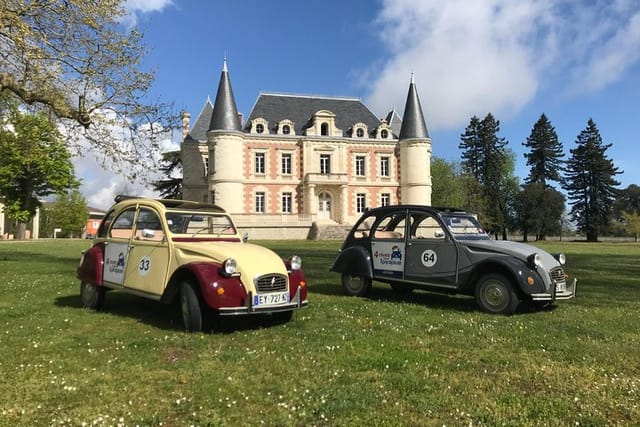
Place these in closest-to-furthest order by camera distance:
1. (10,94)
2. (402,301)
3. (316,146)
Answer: (402,301) → (10,94) → (316,146)

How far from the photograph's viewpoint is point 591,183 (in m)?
65.7

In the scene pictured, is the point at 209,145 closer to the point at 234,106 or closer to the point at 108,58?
the point at 234,106

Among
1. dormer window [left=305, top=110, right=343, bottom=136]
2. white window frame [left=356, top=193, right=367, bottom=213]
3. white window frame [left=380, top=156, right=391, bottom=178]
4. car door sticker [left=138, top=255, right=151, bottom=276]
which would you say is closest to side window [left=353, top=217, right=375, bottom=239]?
car door sticker [left=138, top=255, right=151, bottom=276]

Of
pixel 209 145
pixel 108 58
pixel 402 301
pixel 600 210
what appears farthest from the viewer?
pixel 600 210

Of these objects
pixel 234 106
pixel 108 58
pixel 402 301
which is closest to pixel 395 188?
pixel 234 106

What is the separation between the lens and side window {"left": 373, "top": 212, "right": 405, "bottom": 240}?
8977 millimetres

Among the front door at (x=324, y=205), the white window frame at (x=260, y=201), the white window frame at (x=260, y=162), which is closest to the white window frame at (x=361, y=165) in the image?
the front door at (x=324, y=205)

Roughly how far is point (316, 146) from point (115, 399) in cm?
4455

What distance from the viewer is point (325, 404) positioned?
3.70 meters

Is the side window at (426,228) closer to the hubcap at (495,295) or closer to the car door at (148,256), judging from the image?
the hubcap at (495,295)

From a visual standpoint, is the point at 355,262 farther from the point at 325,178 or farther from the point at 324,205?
the point at 324,205

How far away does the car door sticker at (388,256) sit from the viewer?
8.76 metres

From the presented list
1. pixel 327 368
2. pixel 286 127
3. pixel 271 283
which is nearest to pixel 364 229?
pixel 271 283

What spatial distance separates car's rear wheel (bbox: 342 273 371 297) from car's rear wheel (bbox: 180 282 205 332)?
400 centimetres
